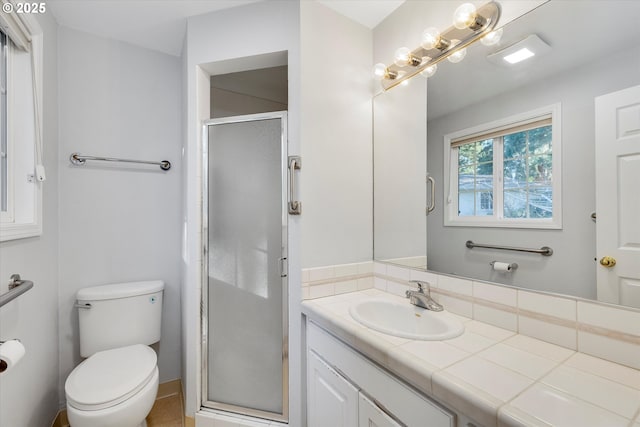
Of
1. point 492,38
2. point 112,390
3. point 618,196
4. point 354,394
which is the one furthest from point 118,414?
point 492,38

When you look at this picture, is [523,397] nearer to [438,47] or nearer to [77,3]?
[438,47]

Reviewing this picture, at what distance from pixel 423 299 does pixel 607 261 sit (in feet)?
2.13

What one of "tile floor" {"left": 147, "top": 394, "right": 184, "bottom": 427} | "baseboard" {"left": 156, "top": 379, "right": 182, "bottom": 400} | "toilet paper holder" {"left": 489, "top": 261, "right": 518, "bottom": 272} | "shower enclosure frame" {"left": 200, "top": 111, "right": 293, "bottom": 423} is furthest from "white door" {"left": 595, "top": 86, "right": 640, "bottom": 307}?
"baseboard" {"left": 156, "top": 379, "right": 182, "bottom": 400}

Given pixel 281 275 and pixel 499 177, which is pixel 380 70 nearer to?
pixel 499 177

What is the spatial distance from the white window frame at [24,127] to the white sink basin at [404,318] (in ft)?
5.36

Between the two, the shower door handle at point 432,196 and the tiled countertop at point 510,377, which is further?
the shower door handle at point 432,196

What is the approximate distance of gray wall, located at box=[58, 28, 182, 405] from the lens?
1.76 meters

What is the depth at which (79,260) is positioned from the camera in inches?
70.3

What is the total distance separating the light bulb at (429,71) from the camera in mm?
1389

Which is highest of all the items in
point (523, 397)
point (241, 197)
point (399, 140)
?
point (399, 140)

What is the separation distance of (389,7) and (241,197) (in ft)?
4.62

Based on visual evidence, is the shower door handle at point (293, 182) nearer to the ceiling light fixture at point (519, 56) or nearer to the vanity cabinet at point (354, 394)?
Answer: the vanity cabinet at point (354, 394)

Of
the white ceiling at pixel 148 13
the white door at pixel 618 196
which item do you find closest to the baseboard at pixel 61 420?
the white ceiling at pixel 148 13

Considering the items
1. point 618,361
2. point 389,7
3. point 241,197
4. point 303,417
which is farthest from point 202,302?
point 389,7
